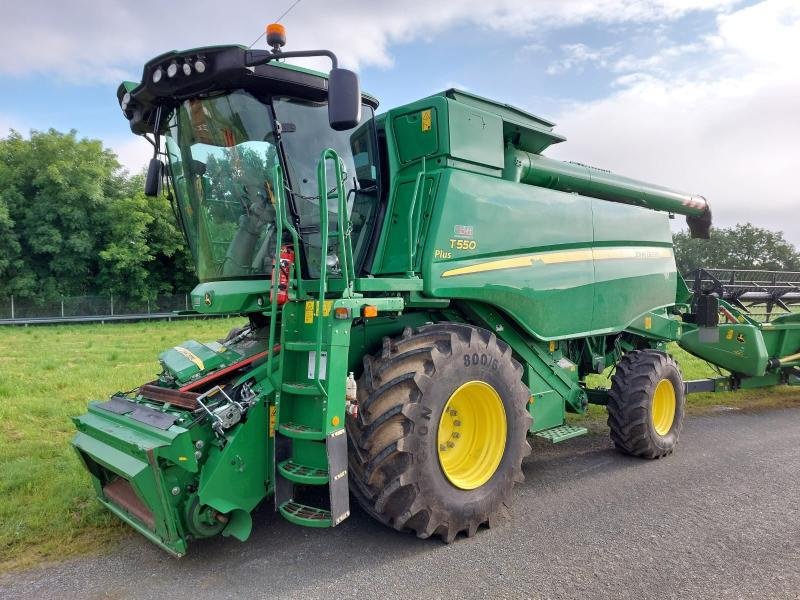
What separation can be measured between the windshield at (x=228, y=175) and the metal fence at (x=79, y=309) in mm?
24867

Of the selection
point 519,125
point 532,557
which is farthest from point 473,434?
point 519,125

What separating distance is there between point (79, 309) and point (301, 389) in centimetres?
2999

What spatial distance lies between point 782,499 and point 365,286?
3584 millimetres

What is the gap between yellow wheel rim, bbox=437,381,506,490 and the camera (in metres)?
3.78

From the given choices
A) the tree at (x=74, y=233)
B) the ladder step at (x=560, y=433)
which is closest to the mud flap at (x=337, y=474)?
the ladder step at (x=560, y=433)

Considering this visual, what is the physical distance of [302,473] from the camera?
3211 millimetres

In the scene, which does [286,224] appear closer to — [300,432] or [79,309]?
[300,432]

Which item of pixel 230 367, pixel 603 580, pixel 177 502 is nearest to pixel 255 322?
pixel 230 367

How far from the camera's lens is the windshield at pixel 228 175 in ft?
12.0

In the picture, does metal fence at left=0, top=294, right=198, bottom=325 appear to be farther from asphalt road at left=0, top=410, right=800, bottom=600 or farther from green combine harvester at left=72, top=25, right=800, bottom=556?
asphalt road at left=0, top=410, right=800, bottom=600

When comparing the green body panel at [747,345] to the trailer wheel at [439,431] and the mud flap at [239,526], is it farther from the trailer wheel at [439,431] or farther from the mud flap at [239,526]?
the mud flap at [239,526]

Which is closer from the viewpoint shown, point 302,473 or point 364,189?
point 302,473

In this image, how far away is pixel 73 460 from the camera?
16.0 ft

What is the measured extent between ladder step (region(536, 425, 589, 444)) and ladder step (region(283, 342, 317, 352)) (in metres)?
2.26
